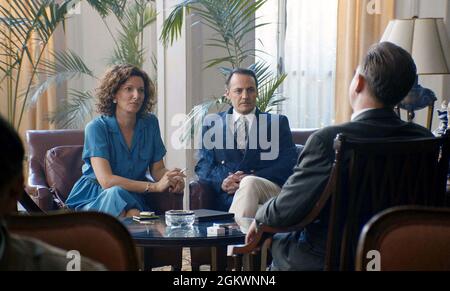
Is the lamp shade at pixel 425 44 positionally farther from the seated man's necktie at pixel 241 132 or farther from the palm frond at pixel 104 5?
the palm frond at pixel 104 5

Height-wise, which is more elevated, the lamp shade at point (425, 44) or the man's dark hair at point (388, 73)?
the lamp shade at point (425, 44)

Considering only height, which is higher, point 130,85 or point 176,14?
point 176,14

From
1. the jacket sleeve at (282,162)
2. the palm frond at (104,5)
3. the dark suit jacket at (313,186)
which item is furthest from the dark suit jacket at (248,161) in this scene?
the dark suit jacket at (313,186)

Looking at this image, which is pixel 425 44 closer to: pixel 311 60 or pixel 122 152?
pixel 122 152

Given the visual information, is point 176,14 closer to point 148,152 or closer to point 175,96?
point 175,96

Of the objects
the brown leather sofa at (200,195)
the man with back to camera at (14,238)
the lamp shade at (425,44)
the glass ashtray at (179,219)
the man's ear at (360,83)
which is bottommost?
the brown leather sofa at (200,195)

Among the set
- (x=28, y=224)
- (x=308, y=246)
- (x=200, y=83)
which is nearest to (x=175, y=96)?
(x=200, y=83)

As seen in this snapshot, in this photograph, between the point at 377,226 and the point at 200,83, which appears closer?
the point at 377,226

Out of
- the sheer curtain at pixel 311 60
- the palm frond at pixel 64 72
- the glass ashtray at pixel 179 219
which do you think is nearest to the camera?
the glass ashtray at pixel 179 219

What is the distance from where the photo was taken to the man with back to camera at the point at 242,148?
178 inches

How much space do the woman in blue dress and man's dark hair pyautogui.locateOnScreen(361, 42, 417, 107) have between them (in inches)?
73.6

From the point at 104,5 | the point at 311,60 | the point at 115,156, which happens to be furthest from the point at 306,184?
the point at 311,60
